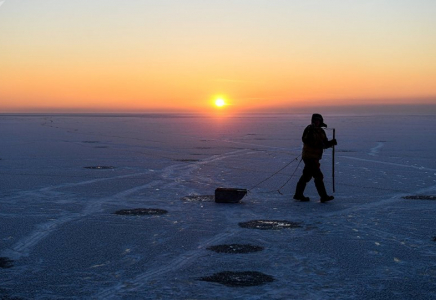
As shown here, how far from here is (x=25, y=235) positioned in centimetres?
796

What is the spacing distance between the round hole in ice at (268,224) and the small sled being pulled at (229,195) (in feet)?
5.49

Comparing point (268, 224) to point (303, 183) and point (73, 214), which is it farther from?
point (73, 214)

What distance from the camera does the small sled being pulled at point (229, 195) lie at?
35.0ft

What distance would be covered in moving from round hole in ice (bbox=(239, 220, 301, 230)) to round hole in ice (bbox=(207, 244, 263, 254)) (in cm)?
118

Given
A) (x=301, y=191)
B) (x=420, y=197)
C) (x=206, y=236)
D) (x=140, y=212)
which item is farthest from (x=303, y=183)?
(x=206, y=236)

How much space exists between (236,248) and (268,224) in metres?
1.64

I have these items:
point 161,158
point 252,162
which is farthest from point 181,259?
point 161,158

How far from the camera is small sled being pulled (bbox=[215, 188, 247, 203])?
420 inches

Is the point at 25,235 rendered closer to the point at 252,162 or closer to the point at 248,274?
the point at 248,274

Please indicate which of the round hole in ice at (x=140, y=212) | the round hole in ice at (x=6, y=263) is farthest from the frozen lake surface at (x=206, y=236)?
the round hole in ice at (x=140, y=212)

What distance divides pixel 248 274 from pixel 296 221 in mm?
3051

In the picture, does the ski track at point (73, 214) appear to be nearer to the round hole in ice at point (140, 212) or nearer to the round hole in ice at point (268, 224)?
the round hole in ice at point (140, 212)

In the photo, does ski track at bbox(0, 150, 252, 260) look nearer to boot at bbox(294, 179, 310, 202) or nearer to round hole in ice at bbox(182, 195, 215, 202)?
round hole in ice at bbox(182, 195, 215, 202)

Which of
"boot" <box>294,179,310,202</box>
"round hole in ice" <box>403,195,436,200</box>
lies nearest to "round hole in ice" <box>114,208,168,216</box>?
"boot" <box>294,179,310,202</box>
